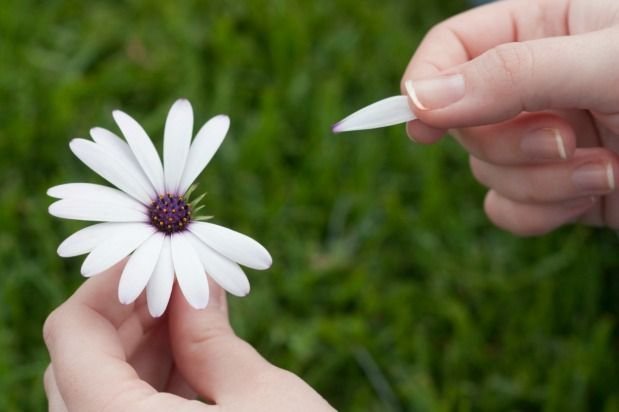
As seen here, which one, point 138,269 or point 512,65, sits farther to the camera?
point 512,65

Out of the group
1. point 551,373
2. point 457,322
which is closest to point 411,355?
point 457,322

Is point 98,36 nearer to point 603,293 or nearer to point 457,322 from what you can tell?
point 457,322

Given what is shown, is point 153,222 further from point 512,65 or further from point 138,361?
point 512,65

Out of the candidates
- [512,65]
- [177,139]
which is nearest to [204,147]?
[177,139]

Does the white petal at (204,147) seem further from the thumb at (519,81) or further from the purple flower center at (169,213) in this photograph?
the thumb at (519,81)

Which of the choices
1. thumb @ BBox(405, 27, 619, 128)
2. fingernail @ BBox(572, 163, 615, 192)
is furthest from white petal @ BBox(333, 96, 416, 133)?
fingernail @ BBox(572, 163, 615, 192)

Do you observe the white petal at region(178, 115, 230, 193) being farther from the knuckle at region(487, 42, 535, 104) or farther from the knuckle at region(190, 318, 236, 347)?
the knuckle at region(487, 42, 535, 104)
